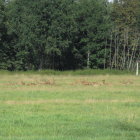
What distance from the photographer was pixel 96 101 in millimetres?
18875

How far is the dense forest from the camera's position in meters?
57.1

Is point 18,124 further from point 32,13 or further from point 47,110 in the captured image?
point 32,13

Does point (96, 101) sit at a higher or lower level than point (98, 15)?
lower

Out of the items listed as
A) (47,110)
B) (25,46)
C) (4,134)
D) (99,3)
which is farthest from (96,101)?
(99,3)

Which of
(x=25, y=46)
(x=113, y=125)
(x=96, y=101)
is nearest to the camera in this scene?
(x=113, y=125)

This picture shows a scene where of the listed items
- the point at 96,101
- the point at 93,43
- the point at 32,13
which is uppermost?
the point at 32,13

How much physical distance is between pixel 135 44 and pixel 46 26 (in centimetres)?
1418

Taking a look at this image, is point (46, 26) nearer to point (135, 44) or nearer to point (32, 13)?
point (32, 13)

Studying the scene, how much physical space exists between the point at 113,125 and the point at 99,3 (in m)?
54.9

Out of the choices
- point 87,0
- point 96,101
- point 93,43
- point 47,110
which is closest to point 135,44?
point 93,43

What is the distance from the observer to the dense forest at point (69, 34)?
187ft

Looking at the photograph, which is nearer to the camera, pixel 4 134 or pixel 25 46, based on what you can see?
pixel 4 134

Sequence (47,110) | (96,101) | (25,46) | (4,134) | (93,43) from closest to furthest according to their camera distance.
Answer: (4,134), (47,110), (96,101), (25,46), (93,43)

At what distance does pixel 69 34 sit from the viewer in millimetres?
58031
